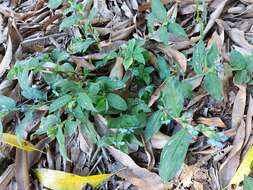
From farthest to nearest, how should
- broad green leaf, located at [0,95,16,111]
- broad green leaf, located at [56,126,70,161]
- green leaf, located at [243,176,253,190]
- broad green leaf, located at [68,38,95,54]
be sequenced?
broad green leaf, located at [68,38,95,54], broad green leaf, located at [0,95,16,111], broad green leaf, located at [56,126,70,161], green leaf, located at [243,176,253,190]

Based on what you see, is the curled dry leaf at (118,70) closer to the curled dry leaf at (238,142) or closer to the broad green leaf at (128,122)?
the broad green leaf at (128,122)

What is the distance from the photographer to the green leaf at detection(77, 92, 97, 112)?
4.30 feet

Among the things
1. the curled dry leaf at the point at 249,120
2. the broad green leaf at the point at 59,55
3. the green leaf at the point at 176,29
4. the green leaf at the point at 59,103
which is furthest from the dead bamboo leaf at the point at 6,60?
the curled dry leaf at the point at 249,120

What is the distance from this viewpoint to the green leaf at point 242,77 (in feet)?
4.57

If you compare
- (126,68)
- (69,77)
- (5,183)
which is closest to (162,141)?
(126,68)

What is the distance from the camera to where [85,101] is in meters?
1.32

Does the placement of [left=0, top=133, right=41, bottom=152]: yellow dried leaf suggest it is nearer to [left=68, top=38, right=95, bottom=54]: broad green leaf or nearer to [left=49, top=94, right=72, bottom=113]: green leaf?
[left=49, top=94, right=72, bottom=113]: green leaf

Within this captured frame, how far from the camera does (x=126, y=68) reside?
1396 millimetres

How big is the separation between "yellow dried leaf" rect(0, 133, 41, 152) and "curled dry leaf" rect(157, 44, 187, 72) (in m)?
0.47

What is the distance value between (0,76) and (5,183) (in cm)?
35

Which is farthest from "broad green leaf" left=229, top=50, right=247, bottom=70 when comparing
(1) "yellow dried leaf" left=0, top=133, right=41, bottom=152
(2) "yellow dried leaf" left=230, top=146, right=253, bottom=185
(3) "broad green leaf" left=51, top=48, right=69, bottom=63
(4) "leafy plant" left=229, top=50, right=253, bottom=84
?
(1) "yellow dried leaf" left=0, top=133, right=41, bottom=152

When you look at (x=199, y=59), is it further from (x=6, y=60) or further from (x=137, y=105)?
(x=6, y=60)

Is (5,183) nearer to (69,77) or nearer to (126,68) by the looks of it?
(69,77)

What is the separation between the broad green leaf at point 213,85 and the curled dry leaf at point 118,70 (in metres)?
0.26
